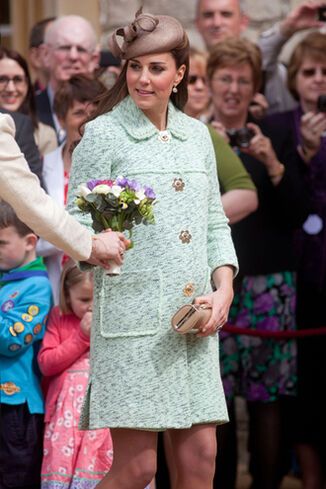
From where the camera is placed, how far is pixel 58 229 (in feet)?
15.0

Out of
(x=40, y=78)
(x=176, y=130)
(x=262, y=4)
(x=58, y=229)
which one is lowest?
(x=58, y=229)

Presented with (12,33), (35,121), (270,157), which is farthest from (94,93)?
(12,33)

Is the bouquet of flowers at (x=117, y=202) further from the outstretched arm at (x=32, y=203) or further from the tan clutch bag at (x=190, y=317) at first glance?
the tan clutch bag at (x=190, y=317)

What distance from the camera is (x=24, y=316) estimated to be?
5.98 m

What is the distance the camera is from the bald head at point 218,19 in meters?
8.05

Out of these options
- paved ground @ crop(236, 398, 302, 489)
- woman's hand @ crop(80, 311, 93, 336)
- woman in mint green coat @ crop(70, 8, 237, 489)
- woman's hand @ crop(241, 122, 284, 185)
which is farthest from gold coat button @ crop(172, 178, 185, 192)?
paved ground @ crop(236, 398, 302, 489)

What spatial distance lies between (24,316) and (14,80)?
1.54m

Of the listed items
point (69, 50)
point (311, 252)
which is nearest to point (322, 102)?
point (311, 252)

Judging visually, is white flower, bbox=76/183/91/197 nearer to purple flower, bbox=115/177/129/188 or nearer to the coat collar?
purple flower, bbox=115/177/129/188

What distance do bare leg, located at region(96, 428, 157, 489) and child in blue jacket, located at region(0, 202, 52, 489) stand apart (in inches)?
45.7

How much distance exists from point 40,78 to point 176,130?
3243 mm

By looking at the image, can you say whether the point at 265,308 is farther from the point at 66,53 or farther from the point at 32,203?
the point at 32,203

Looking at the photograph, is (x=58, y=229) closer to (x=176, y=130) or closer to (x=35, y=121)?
(x=176, y=130)

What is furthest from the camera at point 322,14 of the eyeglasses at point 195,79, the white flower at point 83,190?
the white flower at point 83,190
